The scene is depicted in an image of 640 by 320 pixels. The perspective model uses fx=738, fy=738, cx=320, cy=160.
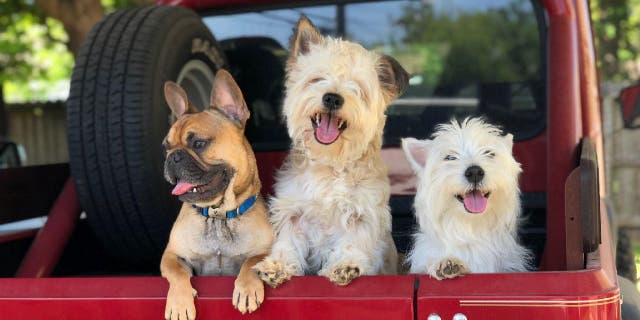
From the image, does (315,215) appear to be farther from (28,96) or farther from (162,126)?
(28,96)

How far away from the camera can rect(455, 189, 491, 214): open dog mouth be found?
2.54 meters

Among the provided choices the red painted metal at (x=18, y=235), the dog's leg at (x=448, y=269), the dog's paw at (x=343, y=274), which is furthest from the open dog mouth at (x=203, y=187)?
the red painted metal at (x=18, y=235)

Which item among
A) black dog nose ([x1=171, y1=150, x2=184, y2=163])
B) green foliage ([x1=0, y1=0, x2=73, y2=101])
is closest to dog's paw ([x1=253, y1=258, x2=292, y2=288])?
black dog nose ([x1=171, y1=150, x2=184, y2=163])

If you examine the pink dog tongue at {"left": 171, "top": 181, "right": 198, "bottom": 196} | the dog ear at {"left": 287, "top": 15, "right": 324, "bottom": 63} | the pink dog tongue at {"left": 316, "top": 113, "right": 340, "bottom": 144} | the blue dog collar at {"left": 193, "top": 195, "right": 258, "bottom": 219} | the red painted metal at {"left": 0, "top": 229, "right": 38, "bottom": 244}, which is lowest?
the red painted metal at {"left": 0, "top": 229, "right": 38, "bottom": 244}

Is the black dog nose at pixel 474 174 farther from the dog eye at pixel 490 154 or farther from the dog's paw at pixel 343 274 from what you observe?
the dog's paw at pixel 343 274

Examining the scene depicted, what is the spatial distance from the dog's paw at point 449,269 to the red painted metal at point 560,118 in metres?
0.69

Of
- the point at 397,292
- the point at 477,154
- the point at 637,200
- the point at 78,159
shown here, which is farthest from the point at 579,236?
the point at 637,200

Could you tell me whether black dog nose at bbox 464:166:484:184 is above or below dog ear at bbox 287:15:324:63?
below

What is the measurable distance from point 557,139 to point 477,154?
0.71m

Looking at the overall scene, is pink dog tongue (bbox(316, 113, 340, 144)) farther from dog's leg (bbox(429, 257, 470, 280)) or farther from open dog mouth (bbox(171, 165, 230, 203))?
dog's leg (bbox(429, 257, 470, 280))

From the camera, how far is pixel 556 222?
9.57ft

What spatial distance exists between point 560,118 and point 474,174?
84 cm

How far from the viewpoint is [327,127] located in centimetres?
281

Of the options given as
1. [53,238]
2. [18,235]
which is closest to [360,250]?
[53,238]
